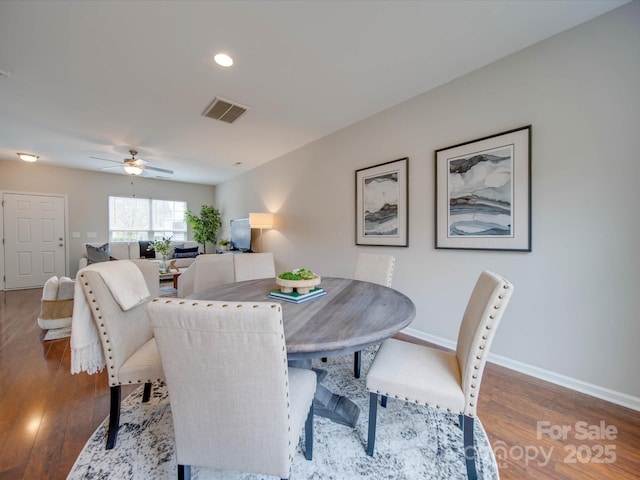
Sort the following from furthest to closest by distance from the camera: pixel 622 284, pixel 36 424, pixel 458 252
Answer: pixel 458 252 < pixel 622 284 < pixel 36 424

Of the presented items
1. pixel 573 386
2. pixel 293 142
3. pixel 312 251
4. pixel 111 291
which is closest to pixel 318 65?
pixel 293 142

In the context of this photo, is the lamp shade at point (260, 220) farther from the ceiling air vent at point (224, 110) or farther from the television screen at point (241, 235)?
the ceiling air vent at point (224, 110)

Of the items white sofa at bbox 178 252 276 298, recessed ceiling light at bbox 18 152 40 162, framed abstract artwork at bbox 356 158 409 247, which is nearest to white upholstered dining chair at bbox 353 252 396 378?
framed abstract artwork at bbox 356 158 409 247

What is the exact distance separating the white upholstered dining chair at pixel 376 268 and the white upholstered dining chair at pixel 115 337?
172 centimetres

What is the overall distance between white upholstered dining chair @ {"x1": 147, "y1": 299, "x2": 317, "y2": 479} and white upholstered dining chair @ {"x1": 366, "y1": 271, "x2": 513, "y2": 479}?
0.52 meters

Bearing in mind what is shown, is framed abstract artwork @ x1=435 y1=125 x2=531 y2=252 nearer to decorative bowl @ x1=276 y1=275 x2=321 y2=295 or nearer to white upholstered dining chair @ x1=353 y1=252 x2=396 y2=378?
white upholstered dining chair @ x1=353 y1=252 x2=396 y2=378

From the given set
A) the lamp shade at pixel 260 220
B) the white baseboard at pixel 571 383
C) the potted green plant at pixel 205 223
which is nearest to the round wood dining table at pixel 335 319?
the white baseboard at pixel 571 383

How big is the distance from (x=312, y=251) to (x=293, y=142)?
174 centimetres

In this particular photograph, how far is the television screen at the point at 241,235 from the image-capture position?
5.42 m

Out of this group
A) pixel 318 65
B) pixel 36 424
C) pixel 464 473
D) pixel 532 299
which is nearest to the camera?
pixel 464 473

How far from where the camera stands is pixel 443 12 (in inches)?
65.3

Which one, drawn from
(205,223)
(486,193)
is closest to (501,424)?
(486,193)

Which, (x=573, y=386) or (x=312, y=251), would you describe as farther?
(x=312, y=251)

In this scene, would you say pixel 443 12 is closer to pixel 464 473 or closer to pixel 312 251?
pixel 464 473
